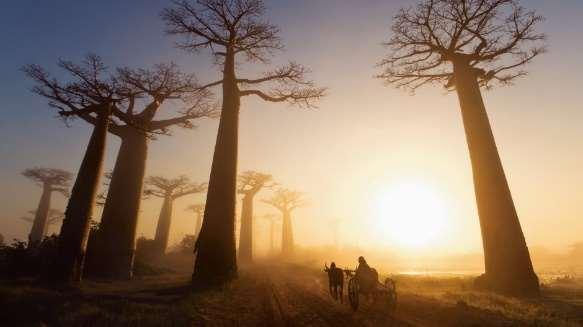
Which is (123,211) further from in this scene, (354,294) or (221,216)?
(354,294)

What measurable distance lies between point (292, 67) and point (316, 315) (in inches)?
436

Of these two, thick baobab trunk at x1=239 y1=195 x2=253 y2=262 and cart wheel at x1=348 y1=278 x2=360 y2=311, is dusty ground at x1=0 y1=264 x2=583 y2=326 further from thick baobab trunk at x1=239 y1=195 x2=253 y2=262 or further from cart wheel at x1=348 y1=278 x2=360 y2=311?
thick baobab trunk at x1=239 y1=195 x2=253 y2=262

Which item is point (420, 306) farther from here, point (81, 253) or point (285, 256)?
point (285, 256)

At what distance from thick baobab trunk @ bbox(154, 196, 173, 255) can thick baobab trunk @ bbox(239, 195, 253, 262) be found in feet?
25.0

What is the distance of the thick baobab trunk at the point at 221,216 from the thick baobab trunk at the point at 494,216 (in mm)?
8940

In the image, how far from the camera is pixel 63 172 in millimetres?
39438

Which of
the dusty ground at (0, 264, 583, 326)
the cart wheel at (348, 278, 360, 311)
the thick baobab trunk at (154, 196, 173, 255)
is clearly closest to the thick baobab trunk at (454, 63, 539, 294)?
the dusty ground at (0, 264, 583, 326)

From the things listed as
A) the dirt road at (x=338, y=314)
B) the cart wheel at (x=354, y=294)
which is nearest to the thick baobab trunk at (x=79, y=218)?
the dirt road at (x=338, y=314)

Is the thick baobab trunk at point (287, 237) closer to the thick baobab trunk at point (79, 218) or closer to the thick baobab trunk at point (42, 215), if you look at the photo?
the thick baobab trunk at point (42, 215)

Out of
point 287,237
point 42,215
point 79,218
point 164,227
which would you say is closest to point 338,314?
point 79,218

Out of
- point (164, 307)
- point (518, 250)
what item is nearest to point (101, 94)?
point (164, 307)

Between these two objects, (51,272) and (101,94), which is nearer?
(51,272)

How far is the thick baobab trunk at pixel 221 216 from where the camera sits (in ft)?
36.5

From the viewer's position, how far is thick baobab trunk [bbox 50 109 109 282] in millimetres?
10469
